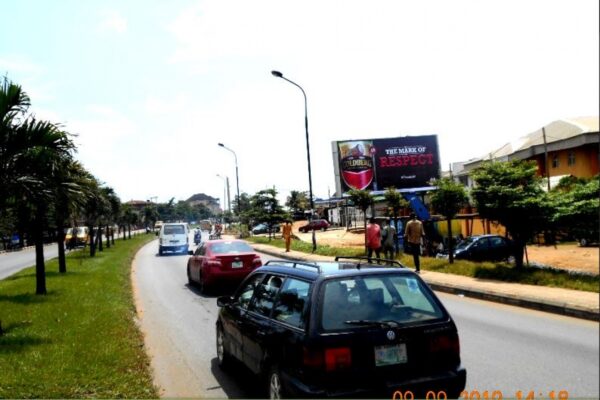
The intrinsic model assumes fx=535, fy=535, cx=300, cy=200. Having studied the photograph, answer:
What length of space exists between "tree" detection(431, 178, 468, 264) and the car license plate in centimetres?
1393

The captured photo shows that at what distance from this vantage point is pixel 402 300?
4.60 m

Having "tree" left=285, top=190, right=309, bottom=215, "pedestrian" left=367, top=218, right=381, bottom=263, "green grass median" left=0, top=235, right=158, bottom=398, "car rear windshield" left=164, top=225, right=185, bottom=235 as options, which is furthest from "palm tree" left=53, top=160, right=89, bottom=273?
"tree" left=285, top=190, right=309, bottom=215

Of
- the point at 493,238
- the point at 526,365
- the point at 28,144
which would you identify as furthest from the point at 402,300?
the point at 493,238

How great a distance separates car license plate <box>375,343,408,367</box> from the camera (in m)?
4.16

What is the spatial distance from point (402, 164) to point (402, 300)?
3870 centimetres

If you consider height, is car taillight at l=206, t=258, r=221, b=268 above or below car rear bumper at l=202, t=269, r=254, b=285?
above

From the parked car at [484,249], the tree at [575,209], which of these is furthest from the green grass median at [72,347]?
the parked car at [484,249]

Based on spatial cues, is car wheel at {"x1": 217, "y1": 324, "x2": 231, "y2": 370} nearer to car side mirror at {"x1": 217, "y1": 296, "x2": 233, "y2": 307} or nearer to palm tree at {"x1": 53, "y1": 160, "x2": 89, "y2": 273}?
car side mirror at {"x1": 217, "y1": 296, "x2": 233, "y2": 307}

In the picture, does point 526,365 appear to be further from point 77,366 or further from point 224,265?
point 224,265

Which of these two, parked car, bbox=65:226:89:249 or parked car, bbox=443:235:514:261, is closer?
parked car, bbox=443:235:514:261

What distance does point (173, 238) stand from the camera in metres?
33.4

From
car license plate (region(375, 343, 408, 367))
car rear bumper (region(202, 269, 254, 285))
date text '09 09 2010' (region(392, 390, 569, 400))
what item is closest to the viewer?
Result: date text '09 09 2010' (region(392, 390, 569, 400))

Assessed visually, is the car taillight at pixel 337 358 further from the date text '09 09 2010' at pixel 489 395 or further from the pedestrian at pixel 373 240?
the pedestrian at pixel 373 240

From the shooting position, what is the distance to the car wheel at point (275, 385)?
4457mm
